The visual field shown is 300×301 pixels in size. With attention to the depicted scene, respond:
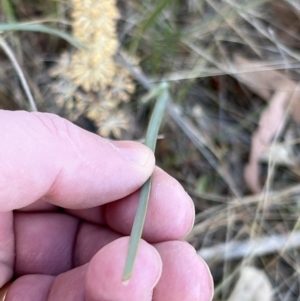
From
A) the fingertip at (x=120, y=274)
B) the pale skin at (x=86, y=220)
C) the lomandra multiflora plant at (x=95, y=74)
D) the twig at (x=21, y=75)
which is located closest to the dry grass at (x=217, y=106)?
the lomandra multiflora plant at (x=95, y=74)

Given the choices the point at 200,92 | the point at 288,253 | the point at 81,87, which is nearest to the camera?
the point at 81,87

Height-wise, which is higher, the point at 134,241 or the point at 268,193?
the point at 134,241

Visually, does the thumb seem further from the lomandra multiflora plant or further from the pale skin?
the lomandra multiflora plant

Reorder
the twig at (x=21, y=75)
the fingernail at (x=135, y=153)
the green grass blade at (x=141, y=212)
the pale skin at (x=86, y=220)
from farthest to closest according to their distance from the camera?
the twig at (x=21, y=75) < the fingernail at (x=135, y=153) < the pale skin at (x=86, y=220) < the green grass blade at (x=141, y=212)

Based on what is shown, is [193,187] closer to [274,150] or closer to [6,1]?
[274,150]

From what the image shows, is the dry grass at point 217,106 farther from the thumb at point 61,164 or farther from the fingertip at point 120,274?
the fingertip at point 120,274

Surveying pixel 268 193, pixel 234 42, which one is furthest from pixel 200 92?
pixel 268 193

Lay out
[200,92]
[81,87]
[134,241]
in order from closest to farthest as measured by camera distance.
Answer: [134,241], [81,87], [200,92]

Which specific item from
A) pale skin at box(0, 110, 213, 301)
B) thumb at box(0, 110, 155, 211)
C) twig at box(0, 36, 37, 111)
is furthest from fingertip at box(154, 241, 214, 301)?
twig at box(0, 36, 37, 111)
